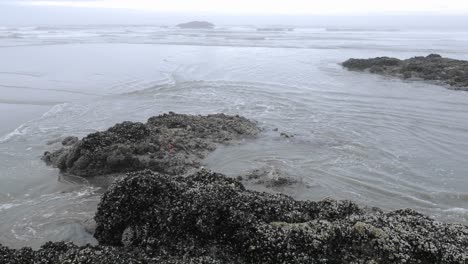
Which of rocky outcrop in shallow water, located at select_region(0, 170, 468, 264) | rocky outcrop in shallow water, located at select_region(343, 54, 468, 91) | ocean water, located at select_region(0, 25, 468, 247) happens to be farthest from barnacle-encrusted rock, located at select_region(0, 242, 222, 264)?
rocky outcrop in shallow water, located at select_region(343, 54, 468, 91)

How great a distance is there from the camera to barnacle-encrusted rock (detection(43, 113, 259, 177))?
10617mm

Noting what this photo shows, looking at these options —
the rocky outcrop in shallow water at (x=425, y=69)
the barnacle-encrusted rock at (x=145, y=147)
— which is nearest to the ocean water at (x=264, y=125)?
the barnacle-encrusted rock at (x=145, y=147)

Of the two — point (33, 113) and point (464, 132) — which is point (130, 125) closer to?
point (33, 113)

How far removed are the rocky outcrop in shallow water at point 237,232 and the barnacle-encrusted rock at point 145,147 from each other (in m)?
3.21

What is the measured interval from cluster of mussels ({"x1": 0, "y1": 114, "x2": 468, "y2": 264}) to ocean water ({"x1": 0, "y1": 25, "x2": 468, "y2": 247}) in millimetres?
1247

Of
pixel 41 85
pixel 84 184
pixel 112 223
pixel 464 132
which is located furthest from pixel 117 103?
pixel 464 132

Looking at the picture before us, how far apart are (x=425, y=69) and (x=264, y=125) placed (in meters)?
14.9

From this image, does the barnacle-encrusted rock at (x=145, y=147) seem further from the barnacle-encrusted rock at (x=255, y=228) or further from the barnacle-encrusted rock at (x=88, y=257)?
the barnacle-encrusted rock at (x=88, y=257)

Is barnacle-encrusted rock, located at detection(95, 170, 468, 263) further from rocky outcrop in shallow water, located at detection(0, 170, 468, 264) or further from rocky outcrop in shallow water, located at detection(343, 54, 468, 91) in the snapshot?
rocky outcrop in shallow water, located at detection(343, 54, 468, 91)

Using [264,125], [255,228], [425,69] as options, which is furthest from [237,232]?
[425,69]

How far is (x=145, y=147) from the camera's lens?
1120 centimetres

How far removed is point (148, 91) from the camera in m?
20.2

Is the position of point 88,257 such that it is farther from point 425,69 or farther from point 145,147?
point 425,69

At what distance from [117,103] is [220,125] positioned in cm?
622
